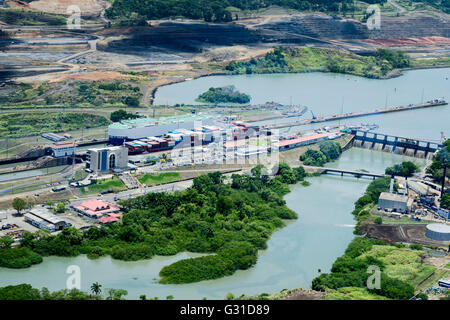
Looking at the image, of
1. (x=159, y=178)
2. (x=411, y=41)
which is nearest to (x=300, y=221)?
(x=159, y=178)

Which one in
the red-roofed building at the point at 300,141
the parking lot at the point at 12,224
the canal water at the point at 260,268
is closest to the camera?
the canal water at the point at 260,268

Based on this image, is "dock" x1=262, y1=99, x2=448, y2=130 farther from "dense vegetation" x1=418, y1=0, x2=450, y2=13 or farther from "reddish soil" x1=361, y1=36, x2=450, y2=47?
"dense vegetation" x1=418, y1=0, x2=450, y2=13

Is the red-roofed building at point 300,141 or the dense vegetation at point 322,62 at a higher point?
the dense vegetation at point 322,62

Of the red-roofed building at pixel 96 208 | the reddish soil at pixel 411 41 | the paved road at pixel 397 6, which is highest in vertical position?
the paved road at pixel 397 6

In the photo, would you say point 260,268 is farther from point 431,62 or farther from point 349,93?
point 431,62

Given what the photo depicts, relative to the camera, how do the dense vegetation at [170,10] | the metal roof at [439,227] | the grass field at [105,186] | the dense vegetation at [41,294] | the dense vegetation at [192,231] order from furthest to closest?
the dense vegetation at [170,10] → the grass field at [105,186] → the metal roof at [439,227] → the dense vegetation at [192,231] → the dense vegetation at [41,294]

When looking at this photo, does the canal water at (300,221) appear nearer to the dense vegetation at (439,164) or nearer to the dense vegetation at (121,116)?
the dense vegetation at (439,164)

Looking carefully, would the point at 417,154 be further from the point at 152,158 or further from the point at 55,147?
the point at 55,147

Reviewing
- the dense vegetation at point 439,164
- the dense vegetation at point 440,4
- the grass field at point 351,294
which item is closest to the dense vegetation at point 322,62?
the dense vegetation at point 440,4
